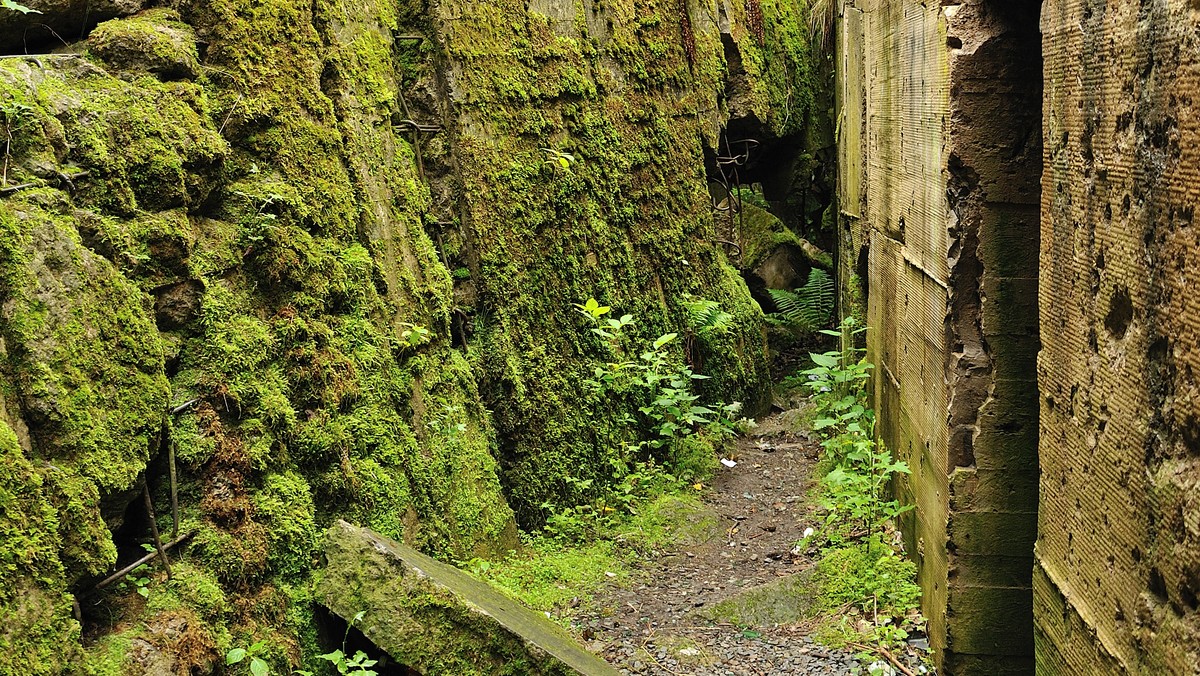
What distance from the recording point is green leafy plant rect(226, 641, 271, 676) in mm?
3414

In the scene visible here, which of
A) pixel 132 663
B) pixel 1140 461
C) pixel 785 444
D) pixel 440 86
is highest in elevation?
pixel 440 86

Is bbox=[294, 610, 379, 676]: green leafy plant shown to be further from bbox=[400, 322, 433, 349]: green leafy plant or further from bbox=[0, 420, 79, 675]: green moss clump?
bbox=[400, 322, 433, 349]: green leafy plant

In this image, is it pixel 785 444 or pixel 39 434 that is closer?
pixel 39 434

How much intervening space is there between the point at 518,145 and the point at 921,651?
4282mm

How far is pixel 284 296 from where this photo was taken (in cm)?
447

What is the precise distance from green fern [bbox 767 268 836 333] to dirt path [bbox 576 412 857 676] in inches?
161

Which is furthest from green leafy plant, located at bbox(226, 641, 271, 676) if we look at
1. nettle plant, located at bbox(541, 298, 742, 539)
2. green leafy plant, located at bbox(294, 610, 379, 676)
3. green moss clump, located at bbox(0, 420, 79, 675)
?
nettle plant, located at bbox(541, 298, 742, 539)

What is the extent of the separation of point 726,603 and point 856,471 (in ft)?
5.55

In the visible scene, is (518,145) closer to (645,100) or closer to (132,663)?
(645,100)

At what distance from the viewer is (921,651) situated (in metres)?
4.84

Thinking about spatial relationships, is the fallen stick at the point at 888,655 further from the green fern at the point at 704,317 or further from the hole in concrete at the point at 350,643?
the green fern at the point at 704,317

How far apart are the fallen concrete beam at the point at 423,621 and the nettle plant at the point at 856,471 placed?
98.8 inches

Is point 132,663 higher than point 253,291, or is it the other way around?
point 253,291

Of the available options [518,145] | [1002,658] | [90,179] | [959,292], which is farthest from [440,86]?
[1002,658]
